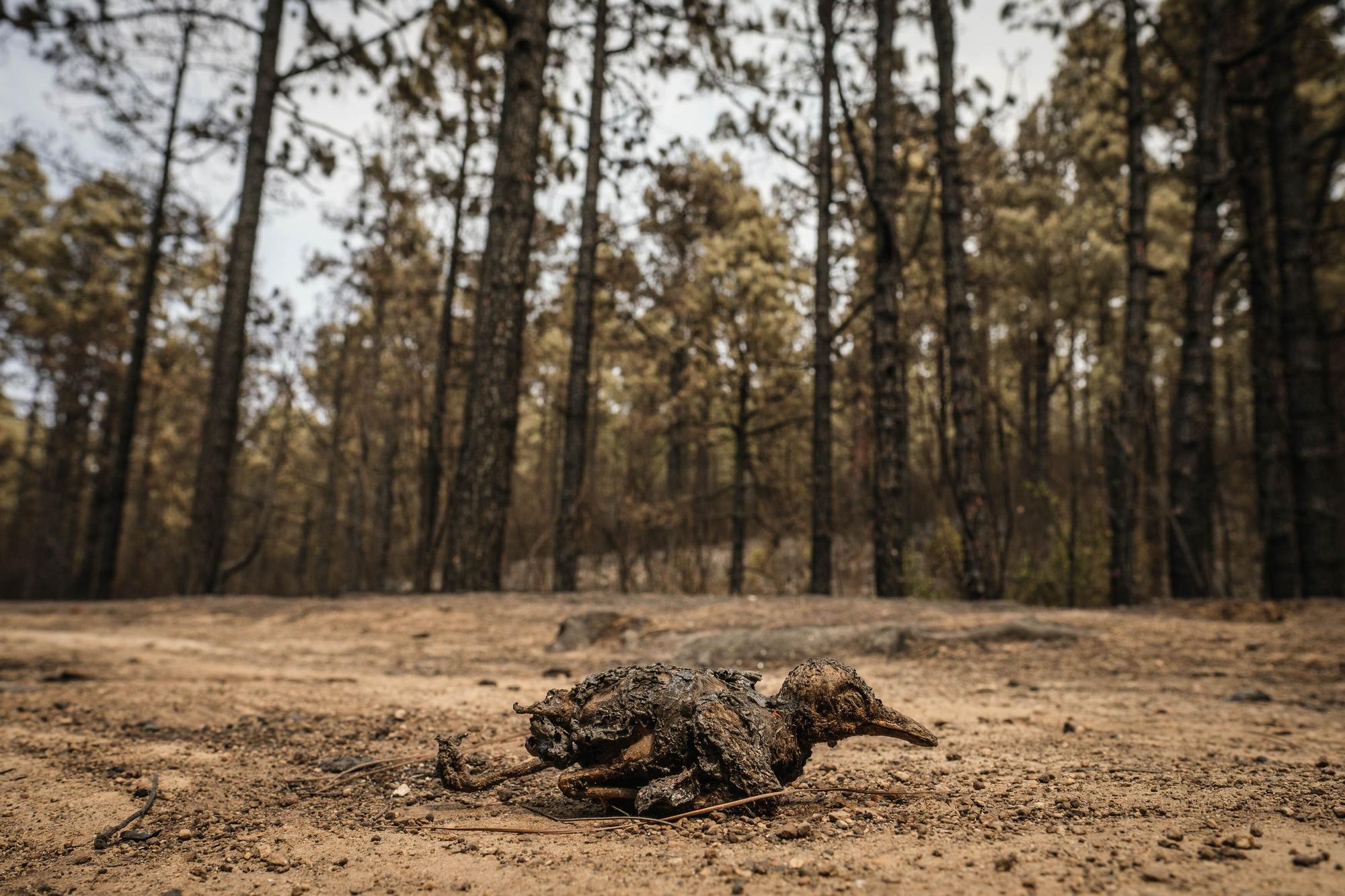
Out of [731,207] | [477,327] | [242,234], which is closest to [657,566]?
[477,327]

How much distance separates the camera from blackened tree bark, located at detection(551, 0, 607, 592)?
8422mm

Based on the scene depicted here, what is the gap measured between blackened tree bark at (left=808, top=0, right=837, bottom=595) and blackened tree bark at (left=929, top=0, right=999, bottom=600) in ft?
5.83

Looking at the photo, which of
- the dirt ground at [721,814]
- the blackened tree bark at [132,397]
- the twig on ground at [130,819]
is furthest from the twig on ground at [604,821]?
the blackened tree bark at [132,397]

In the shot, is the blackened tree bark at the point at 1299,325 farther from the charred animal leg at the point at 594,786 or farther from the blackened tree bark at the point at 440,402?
the blackened tree bark at the point at 440,402

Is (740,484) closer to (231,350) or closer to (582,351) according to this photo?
(582,351)

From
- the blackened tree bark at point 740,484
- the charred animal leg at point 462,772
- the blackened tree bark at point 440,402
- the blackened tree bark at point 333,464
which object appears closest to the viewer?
the charred animal leg at point 462,772

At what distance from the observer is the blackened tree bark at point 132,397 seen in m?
11.7

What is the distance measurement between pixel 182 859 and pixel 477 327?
6.89m

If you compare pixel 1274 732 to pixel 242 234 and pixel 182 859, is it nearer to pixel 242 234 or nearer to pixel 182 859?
pixel 182 859

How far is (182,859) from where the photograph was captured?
58.2 inches

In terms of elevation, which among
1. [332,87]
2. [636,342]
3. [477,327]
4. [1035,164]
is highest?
[1035,164]

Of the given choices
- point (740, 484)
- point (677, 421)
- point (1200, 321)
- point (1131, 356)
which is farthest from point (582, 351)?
point (1200, 321)

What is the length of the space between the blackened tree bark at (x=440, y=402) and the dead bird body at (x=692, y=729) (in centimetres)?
802

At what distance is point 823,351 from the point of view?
32.3 feet
